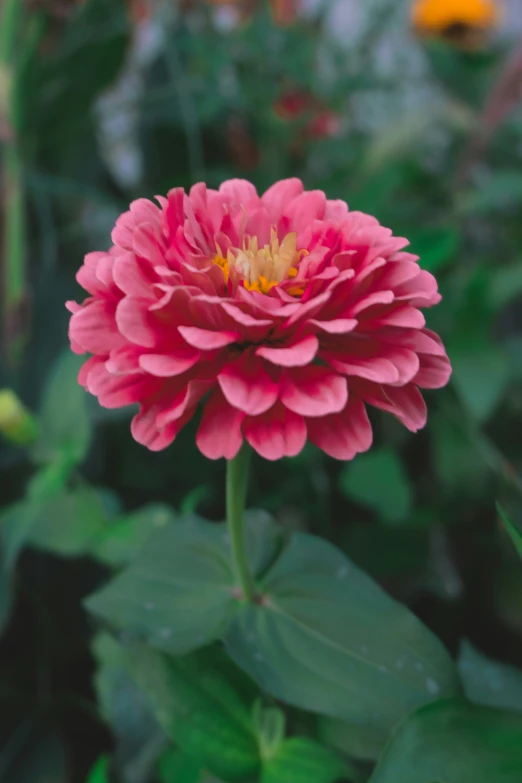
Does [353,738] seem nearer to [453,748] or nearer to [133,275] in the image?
[453,748]

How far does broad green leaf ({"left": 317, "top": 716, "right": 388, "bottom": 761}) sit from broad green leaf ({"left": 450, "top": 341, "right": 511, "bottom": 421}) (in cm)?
25

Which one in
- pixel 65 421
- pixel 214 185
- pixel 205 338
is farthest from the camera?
pixel 214 185

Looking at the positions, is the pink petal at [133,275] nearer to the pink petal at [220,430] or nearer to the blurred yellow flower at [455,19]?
the pink petal at [220,430]

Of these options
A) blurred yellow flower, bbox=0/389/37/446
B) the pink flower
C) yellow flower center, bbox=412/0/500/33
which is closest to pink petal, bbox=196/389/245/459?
the pink flower

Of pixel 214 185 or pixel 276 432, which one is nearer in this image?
pixel 276 432

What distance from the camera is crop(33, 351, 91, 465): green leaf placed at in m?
0.39

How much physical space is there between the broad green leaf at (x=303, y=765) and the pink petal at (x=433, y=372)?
0.14 m

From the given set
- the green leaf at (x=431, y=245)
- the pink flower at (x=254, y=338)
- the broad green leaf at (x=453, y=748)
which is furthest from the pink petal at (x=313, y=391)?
the green leaf at (x=431, y=245)

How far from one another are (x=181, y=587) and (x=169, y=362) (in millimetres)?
123

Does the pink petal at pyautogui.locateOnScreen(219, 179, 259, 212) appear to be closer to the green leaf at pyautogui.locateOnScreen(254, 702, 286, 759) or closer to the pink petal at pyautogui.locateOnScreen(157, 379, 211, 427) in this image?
the pink petal at pyautogui.locateOnScreen(157, 379, 211, 427)

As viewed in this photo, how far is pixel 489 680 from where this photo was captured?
0.28 m

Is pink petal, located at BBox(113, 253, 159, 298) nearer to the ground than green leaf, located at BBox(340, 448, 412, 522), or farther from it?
farther from it

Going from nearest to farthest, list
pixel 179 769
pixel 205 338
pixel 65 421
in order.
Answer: pixel 205 338, pixel 179 769, pixel 65 421

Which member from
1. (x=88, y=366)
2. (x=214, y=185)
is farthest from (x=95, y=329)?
(x=214, y=185)
